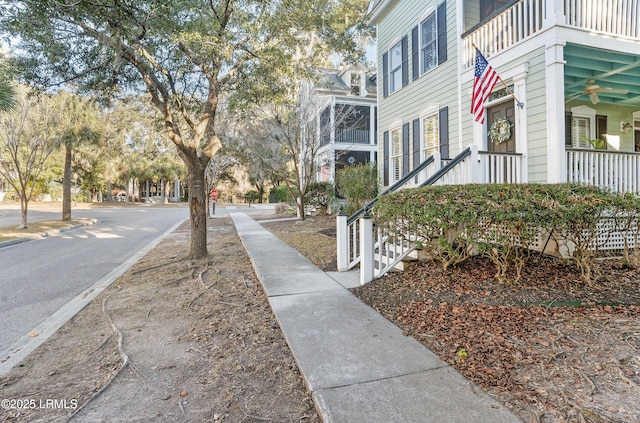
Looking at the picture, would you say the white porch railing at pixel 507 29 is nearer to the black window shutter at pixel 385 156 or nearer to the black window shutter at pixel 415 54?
the black window shutter at pixel 415 54

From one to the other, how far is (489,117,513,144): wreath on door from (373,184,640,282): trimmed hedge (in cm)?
253

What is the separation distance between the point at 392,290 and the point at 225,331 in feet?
7.36

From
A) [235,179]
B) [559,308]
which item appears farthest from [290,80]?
[235,179]

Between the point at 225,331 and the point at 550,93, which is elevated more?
the point at 550,93

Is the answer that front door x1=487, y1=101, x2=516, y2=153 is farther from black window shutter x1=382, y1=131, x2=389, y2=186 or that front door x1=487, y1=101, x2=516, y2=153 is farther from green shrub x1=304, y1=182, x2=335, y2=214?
green shrub x1=304, y1=182, x2=335, y2=214

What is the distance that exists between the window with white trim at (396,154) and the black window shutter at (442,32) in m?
2.62

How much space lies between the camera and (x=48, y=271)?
266 inches

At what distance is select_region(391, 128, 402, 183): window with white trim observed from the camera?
11.1 m

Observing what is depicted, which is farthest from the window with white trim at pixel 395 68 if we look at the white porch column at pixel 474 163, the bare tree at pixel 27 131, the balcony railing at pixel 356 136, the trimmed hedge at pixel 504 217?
the bare tree at pixel 27 131

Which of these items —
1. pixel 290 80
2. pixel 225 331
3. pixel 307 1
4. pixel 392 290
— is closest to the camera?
pixel 225 331

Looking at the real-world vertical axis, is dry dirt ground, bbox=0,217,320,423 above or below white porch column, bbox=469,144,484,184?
below

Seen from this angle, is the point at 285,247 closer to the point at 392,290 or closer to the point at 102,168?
the point at 392,290

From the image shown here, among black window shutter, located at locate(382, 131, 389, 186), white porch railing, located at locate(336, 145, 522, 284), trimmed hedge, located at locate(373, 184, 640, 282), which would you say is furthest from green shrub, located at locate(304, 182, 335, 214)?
trimmed hedge, located at locate(373, 184, 640, 282)

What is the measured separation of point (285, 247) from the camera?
8688 millimetres
